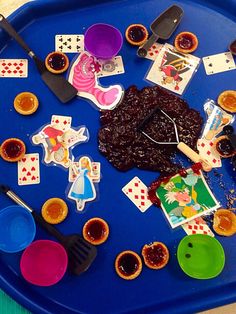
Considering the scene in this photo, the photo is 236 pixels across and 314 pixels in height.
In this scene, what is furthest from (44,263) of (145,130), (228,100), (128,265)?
(228,100)

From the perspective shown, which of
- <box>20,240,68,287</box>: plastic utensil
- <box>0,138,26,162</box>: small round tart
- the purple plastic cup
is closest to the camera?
<box>20,240,68,287</box>: plastic utensil

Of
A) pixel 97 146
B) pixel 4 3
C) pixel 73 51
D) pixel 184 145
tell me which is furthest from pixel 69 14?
pixel 184 145

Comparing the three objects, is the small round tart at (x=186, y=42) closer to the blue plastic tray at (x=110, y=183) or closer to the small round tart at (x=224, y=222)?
the blue plastic tray at (x=110, y=183)

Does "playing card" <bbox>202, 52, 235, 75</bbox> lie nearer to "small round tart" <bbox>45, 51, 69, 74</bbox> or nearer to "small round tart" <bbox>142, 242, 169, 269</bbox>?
"small round tart" <bbox>45, 51, 69, 74</bbox>

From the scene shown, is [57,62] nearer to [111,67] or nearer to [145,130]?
[111,67]

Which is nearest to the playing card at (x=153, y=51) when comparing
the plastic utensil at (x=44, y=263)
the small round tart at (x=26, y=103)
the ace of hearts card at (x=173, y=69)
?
the ace of hearts card at (x=173, y=69)

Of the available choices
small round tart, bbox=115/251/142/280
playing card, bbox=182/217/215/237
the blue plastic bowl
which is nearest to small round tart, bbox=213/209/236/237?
playing card, bbox=182/217/215/237
